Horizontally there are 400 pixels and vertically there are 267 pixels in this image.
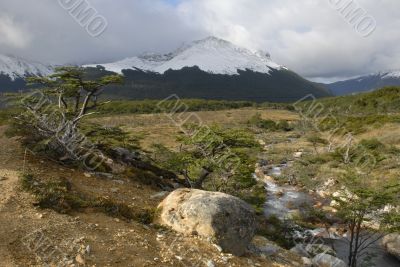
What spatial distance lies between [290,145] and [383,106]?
3803 cm

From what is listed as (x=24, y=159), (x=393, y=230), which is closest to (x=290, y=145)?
(x=393, y=230)

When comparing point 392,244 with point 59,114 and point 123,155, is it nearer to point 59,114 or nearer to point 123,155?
point 123,155

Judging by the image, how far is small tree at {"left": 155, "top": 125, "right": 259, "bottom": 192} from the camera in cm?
2095

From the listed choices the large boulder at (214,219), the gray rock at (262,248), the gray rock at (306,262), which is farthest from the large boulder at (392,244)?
the large boulder at (214,219)

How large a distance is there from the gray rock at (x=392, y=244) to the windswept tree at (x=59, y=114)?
1657 centimetres

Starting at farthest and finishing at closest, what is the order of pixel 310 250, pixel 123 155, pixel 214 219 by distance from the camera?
pixel 123 155, pixel 310 250, pixel 214 219

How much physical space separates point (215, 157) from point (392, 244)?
1099cm

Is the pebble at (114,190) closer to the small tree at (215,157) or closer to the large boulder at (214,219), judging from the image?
the large boulder at (214,219)

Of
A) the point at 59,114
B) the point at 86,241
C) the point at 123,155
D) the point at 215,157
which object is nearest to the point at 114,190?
the point at 59,114

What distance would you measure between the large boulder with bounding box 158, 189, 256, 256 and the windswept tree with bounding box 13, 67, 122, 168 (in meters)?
7.22

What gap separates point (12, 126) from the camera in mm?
20141

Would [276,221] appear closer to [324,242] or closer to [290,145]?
[324,242]

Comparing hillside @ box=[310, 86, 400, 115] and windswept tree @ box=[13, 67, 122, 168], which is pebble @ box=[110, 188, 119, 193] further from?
hillside @ box=[310, 86, 400, 115]

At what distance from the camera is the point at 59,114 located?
66.2ft
